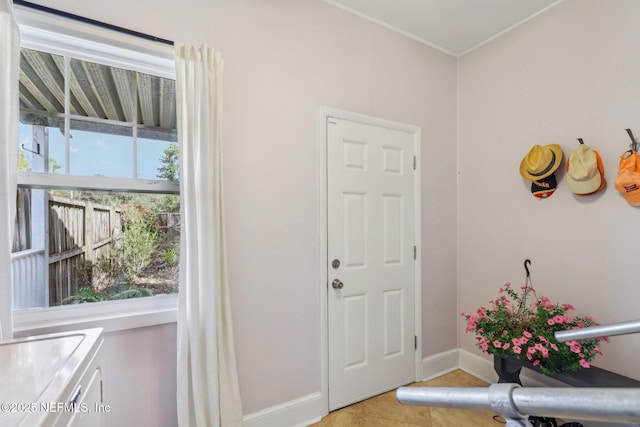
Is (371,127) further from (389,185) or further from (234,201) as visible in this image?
(234,201)

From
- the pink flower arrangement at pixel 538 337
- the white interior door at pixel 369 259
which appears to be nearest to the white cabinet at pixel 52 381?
the white interior door at pixel 369 259

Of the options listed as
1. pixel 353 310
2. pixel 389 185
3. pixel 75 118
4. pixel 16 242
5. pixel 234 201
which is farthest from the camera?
pixel 389 185

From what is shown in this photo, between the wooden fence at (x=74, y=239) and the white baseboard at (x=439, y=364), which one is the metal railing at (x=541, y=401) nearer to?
the wooden fence at (x=74, y=239)

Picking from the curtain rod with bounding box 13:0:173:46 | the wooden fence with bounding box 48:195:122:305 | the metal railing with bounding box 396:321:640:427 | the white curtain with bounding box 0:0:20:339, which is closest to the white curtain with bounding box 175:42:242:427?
the curtain rod with bounding box 13:0:173:46

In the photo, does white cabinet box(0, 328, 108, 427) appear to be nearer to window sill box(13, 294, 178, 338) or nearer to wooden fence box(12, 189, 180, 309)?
window sill box(13, 294, 178, 338)

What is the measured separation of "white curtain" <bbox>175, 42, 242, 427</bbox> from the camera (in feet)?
5.04

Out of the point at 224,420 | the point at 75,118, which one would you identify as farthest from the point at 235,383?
the point at 75,118

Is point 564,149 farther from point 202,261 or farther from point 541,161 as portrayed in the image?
point 202,261

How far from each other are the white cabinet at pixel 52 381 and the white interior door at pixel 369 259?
136cm

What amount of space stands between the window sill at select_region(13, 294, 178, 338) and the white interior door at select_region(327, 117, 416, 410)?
1032 mm

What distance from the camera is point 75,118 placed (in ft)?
4.98

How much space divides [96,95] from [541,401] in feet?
6.78

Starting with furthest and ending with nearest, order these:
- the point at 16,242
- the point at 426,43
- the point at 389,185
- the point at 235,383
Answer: the point at 426,43
the point at 389,185
the point at 235,383
the point at 16,242

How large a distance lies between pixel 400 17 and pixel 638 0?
53.4 inches
